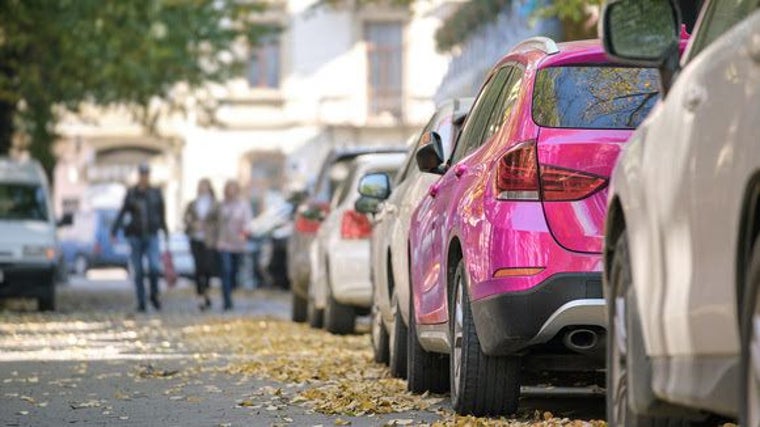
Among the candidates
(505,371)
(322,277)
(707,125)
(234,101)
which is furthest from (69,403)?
(234,101)

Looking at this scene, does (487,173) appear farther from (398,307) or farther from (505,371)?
(398,307)

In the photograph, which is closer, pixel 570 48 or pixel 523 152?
pixel 523 152

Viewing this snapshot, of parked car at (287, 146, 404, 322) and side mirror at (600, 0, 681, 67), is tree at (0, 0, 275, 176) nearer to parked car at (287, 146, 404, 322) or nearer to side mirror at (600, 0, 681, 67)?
parked car at (287, 146, 404, 322)

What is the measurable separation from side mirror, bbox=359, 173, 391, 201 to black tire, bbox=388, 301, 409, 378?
2.03 metres

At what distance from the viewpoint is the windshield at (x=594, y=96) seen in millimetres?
9734

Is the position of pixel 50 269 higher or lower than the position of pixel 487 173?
lower

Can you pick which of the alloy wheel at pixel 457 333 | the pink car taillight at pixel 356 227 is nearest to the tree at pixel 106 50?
the pink car taillight at pixel 356 227

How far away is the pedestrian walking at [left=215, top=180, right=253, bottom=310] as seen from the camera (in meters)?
29.0

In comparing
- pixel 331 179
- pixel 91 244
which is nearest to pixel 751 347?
pixel 331 179

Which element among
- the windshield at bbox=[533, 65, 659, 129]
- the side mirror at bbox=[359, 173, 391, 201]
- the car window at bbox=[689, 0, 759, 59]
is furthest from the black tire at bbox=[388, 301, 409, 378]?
the car window at bbox=[689, 0, 759, 59]

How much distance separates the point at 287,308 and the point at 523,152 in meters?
22.1

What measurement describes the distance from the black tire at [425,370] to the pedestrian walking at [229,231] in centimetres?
1695

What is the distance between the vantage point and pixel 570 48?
33.7 feet

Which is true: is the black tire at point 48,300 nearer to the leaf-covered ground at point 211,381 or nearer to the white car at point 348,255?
the leaf-covered ground at point 211,381
